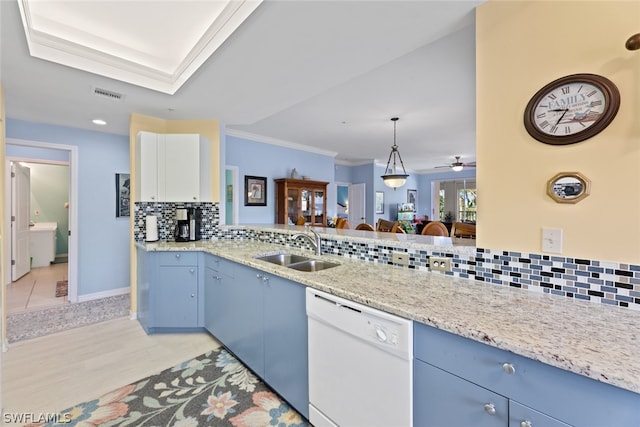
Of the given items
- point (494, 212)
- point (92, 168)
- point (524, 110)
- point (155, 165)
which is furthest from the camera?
point (92, 168)

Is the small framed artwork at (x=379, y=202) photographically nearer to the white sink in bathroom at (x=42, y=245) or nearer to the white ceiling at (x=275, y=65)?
the white ceiling at (x=275, y=65)

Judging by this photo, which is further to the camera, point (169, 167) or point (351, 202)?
point (351, 202)

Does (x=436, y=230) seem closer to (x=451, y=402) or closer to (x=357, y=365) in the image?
(x=357, y=365)

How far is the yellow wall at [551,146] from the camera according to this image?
1086mm

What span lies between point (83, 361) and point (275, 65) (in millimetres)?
2834

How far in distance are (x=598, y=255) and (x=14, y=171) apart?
269 inches

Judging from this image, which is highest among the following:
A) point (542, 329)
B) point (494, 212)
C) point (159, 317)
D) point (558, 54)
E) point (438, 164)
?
point (438, 164)

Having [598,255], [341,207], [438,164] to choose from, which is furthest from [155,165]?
[438,164]

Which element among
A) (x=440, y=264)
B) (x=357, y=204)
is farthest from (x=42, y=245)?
(x=440, y=264)

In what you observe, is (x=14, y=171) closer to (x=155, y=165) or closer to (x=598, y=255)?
(x=155, y=165)

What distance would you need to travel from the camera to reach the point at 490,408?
891mm

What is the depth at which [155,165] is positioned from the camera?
9.80 feet

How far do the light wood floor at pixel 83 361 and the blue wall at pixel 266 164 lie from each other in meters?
2.40

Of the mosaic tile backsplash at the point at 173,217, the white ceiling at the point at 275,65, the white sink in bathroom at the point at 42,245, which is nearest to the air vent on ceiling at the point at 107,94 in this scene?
the white ceiling at the point at 275,65
